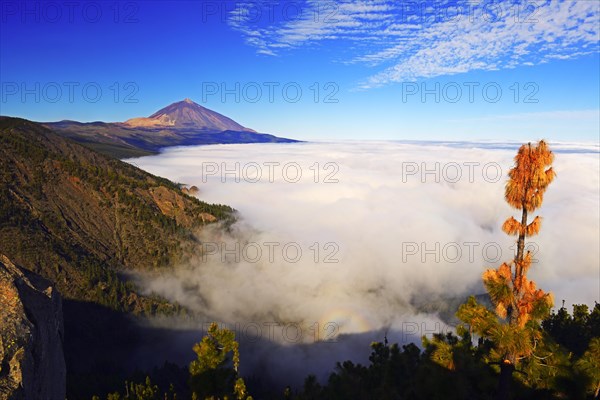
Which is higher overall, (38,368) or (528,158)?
(528,158)

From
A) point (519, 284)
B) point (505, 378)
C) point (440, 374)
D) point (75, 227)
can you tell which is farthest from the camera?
point (75, 227)

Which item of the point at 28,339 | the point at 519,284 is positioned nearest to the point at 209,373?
the point at 28,339

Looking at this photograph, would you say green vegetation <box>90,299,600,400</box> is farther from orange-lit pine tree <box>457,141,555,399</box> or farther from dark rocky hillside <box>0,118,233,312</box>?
dark rocky hillside <box>0,118,233,312</box>

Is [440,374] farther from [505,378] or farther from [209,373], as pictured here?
[209,373]

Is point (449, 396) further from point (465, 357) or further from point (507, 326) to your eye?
point (507, 326)

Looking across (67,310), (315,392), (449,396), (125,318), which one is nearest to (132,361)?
(125,318)
